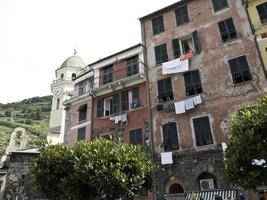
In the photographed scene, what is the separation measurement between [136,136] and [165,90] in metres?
4.74

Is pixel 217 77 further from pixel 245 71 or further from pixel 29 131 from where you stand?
pixel 29 131

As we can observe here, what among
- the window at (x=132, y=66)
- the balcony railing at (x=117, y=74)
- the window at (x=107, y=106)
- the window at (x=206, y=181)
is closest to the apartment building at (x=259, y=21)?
the window at (x=206, y=181)

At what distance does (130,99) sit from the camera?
78.5 feet

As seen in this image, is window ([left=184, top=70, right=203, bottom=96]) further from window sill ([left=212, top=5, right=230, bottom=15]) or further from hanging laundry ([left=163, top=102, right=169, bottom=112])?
window sill ([left=212, top=5, right=230, bottom=15])

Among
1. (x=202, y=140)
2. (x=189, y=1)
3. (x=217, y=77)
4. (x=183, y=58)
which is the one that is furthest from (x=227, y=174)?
(x=189, y=1)

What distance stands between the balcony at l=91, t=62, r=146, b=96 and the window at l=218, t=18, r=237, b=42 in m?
7.59

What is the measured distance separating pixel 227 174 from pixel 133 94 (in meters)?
13.1

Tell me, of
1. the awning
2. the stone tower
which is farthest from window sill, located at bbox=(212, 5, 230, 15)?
the stone tower

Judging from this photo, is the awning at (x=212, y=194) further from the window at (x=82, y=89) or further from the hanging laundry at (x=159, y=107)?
the window at (x=82, y=89)

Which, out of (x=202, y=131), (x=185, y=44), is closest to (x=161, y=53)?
(x=185, y=44)

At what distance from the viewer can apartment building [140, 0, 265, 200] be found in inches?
709

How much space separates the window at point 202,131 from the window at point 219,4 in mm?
10037

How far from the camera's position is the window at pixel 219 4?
71.6 ft

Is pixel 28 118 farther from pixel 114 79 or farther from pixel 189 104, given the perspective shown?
pixel 189 104
